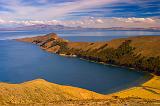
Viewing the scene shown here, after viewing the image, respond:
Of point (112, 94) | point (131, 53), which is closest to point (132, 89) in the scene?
point (112, 94)

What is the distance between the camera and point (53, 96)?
1692 inches

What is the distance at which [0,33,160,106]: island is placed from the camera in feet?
132

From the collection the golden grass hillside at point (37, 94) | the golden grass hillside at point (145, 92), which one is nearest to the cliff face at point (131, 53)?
the golden grass hillside at point (145, 92)

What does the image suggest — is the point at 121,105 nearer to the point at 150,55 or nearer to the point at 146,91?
the point at 146,91

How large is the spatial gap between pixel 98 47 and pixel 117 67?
49108 mm

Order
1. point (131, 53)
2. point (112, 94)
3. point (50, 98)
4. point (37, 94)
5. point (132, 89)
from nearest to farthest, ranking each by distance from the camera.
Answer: point (50, 98) < point (37, 94) < point (112, 94) < point (132, 89) < point (131, 53)

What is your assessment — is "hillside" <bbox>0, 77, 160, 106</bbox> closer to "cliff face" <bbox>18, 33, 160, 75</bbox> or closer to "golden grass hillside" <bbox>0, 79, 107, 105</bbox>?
"golden grass hillside" <bbox>0, 79, 107, 105</bbox>

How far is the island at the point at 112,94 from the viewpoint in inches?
1588

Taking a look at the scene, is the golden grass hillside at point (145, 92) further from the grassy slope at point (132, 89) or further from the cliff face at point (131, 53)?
the cliff face at point (131, 53)

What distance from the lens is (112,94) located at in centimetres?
7881

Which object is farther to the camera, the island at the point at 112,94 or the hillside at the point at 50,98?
the island at the point at 112,94

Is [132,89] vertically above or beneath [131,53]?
beneath

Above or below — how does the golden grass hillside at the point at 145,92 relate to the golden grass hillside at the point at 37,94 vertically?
below

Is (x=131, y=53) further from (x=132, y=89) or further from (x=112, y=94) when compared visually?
(x=112, y=94)
